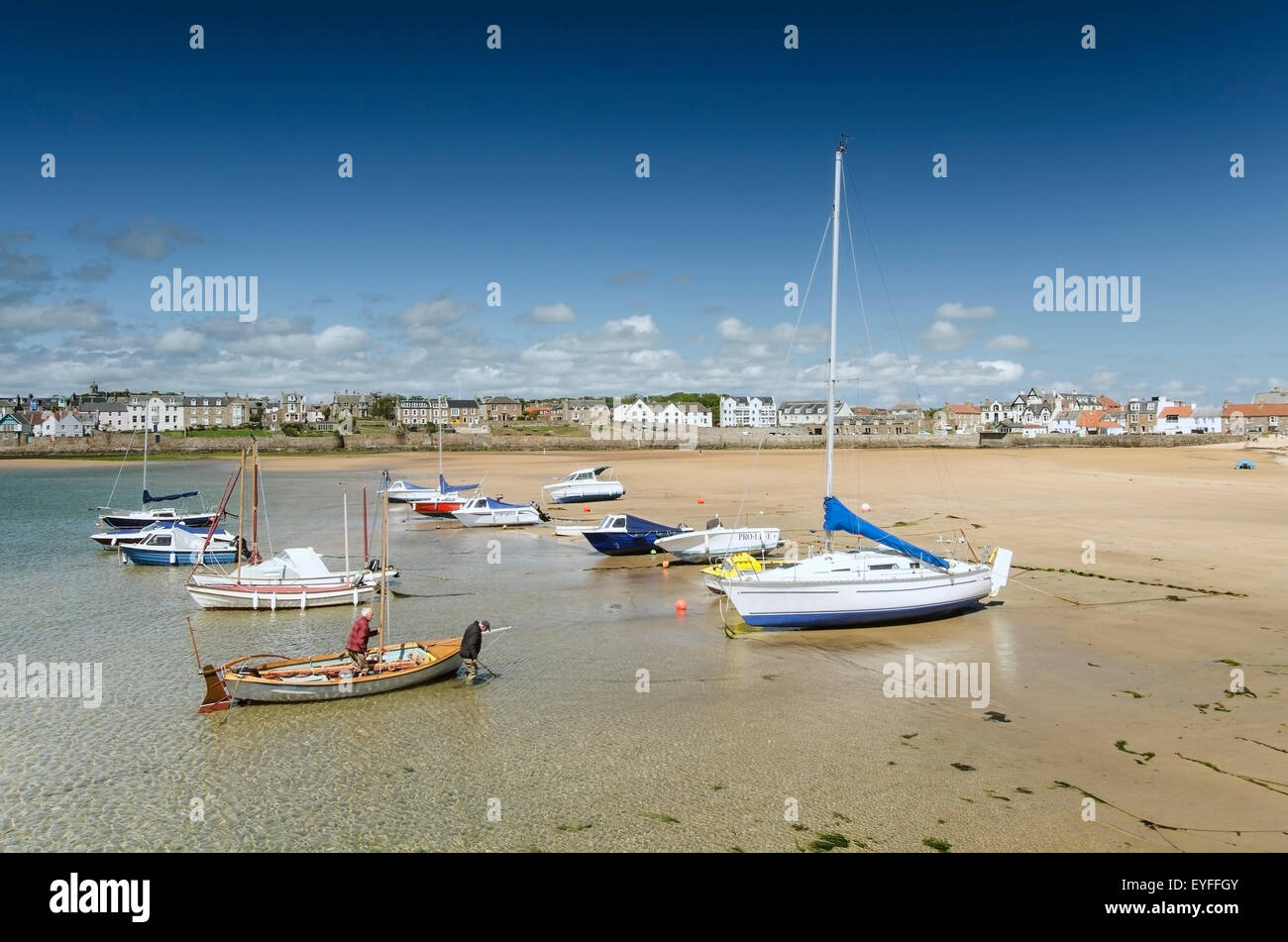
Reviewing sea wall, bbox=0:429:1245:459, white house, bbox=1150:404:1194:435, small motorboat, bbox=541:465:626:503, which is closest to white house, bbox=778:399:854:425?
sea wall, bbox=0:429:1245:459

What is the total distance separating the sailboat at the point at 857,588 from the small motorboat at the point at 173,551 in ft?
67.0

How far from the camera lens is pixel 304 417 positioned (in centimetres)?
17425

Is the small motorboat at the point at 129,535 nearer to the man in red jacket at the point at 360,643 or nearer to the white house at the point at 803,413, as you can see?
the man in red jacket at the point at 360,643

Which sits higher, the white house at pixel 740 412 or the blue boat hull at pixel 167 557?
the white house at pixel 740 412

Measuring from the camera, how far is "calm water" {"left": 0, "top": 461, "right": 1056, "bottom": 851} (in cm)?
950

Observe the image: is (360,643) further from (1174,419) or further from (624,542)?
(1174,419)

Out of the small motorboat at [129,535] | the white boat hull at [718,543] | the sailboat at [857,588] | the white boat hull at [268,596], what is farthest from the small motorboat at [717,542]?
the small motorboat at [129,535]

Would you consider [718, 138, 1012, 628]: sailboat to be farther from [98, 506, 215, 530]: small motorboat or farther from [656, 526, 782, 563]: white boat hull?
[98, 506, 215, 530]: small motorboat

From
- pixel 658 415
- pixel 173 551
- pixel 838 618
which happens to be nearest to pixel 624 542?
pixel 838 618

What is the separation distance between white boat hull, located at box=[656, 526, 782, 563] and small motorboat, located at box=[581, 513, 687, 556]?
0.75m

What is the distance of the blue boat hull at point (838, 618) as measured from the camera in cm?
1767

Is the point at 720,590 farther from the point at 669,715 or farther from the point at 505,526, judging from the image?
the point at 505,526

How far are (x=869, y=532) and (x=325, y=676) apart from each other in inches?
496
